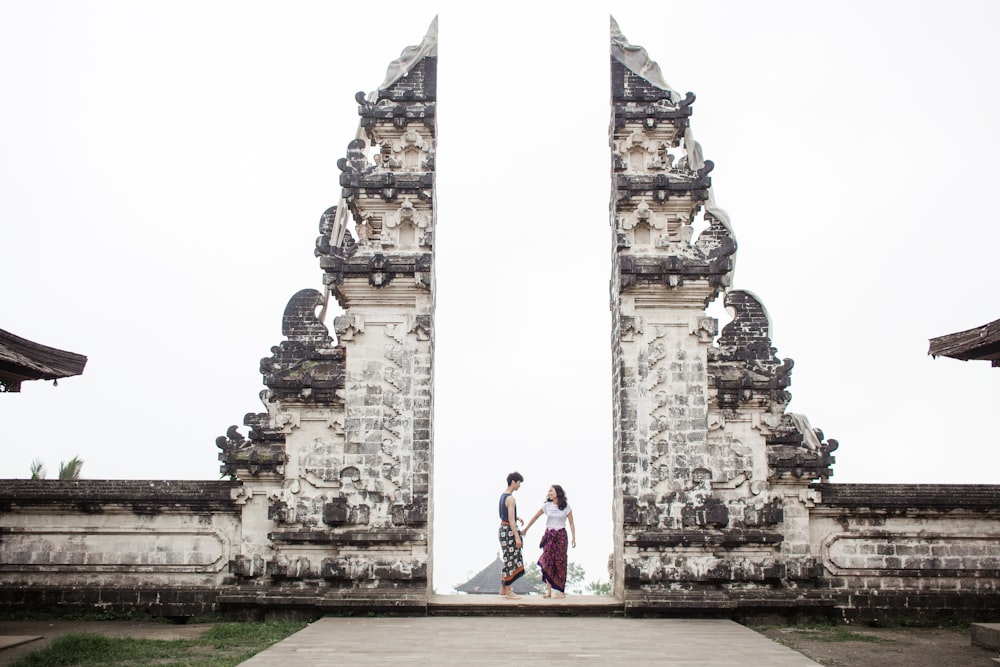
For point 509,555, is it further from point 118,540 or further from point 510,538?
point 118,540

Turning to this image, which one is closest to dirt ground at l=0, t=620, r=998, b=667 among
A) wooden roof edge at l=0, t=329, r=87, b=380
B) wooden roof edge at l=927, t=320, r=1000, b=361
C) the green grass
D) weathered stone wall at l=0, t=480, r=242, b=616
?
the green grass

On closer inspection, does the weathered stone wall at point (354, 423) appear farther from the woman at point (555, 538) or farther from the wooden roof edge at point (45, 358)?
the wooden roof edge at point (45, 358)

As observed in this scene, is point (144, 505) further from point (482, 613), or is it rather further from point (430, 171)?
point (430, 171)

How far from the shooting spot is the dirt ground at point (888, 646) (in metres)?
9.62

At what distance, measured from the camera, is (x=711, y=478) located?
12836 mm

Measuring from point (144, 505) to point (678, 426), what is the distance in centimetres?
754

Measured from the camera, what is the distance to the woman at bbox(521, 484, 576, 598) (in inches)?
519

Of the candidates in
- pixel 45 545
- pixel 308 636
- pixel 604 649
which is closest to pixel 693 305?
pixel 604 649

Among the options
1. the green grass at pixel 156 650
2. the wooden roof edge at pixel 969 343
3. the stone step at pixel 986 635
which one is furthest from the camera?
the stone step at pixel 986 635

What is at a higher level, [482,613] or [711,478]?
[711,478]

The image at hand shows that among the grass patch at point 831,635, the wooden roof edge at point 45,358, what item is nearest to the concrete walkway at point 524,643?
the grass patch at point 831,635

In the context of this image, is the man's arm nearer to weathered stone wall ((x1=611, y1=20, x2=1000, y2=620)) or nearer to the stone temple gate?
the stone temple gate

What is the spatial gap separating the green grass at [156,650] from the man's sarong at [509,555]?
3.45 meters

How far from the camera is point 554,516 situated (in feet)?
43.7
